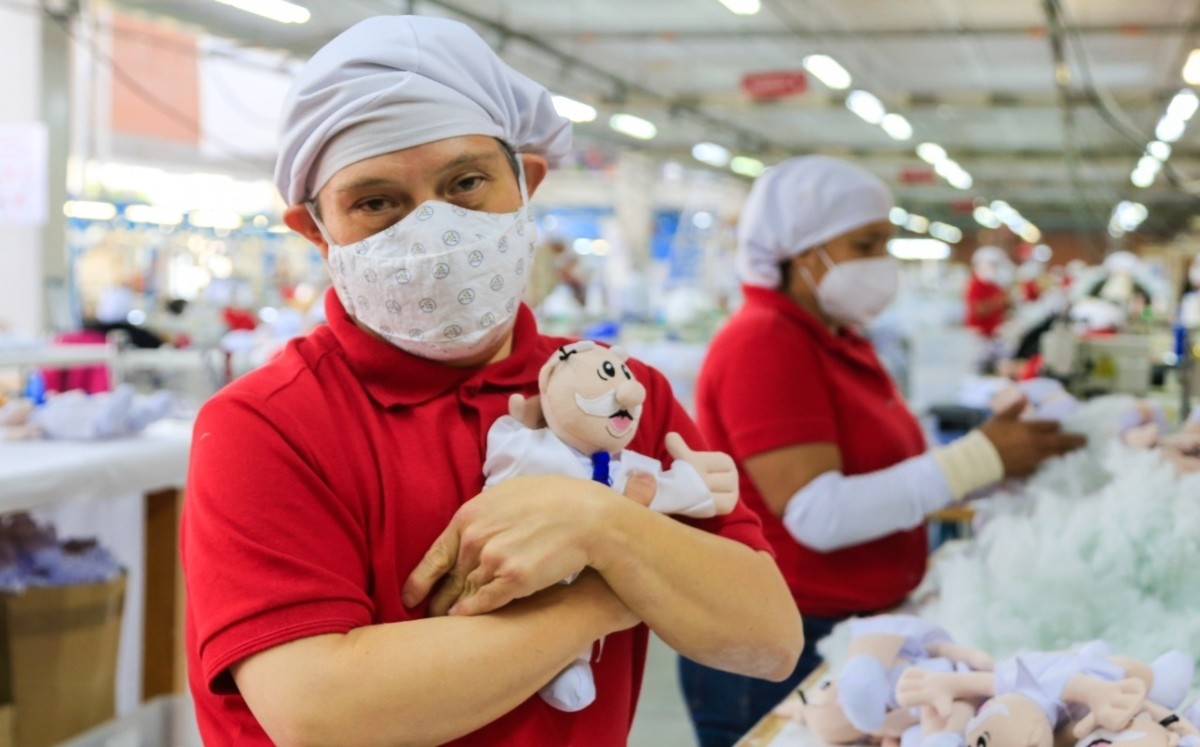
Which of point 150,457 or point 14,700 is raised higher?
point 150,457

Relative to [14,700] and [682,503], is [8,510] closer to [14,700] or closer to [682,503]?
[14,700]

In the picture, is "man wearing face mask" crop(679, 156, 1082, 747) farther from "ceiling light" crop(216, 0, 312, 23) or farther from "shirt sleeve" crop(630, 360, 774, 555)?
"ceiling light" crop(216, 0, 312, 23)

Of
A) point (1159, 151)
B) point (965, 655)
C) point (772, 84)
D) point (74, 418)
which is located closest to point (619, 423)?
point (965, 655)

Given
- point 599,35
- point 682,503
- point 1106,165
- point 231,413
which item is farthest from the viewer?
point 1106,165

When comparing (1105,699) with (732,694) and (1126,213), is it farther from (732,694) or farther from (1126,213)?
(1126,213)

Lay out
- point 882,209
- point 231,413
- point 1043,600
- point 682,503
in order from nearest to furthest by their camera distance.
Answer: point 231,413 → point 682,503 → point 1043,600 → point 882,209

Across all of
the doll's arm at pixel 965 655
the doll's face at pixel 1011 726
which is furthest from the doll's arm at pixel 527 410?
the doll's arm at pixel 965 655

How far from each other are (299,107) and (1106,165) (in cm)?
2156

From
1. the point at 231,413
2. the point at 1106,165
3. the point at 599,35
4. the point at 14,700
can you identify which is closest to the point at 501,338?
the point at 231,413

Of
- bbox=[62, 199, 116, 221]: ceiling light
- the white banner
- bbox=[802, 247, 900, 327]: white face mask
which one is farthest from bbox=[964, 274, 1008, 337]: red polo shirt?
bbox=[802, 247, 900, 327]: white face mask

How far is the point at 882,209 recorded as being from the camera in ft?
8.25

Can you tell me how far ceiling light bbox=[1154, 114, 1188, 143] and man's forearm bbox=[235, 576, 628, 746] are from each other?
1374 cm

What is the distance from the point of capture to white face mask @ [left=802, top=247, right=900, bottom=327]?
8.03 ft

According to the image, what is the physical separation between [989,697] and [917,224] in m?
34.8
